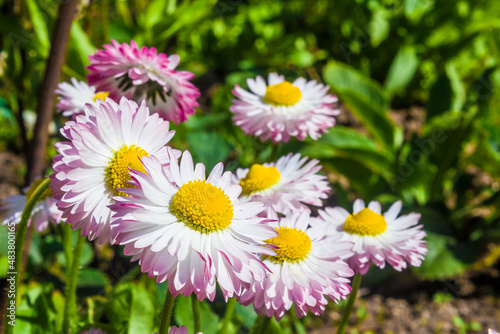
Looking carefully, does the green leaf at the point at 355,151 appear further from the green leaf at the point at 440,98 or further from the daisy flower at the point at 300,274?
the daisy flower at the point at 300,274

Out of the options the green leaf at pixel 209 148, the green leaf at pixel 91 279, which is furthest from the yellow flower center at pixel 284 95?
the green leaf at pixel 91 279

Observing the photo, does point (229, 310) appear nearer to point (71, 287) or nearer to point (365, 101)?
point (71, 287)

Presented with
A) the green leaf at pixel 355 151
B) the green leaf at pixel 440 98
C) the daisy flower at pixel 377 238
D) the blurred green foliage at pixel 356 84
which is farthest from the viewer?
the green leaf at pixel 440 98

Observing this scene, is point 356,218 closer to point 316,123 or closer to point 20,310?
point 316,123

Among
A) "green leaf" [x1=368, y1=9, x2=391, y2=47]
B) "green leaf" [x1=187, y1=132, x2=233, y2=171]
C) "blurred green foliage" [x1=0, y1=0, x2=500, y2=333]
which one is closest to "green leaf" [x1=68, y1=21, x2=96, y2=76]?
"blurred green foliage" [x1=0, y1=0, x2=500, y2=333]

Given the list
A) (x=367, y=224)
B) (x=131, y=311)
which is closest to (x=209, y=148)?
(x=131, y=311)

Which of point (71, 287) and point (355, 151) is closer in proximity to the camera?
point (71, 287)

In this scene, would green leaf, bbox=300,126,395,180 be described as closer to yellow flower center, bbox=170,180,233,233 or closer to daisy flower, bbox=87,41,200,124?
daisy flower, bbox=87,41,200,124
